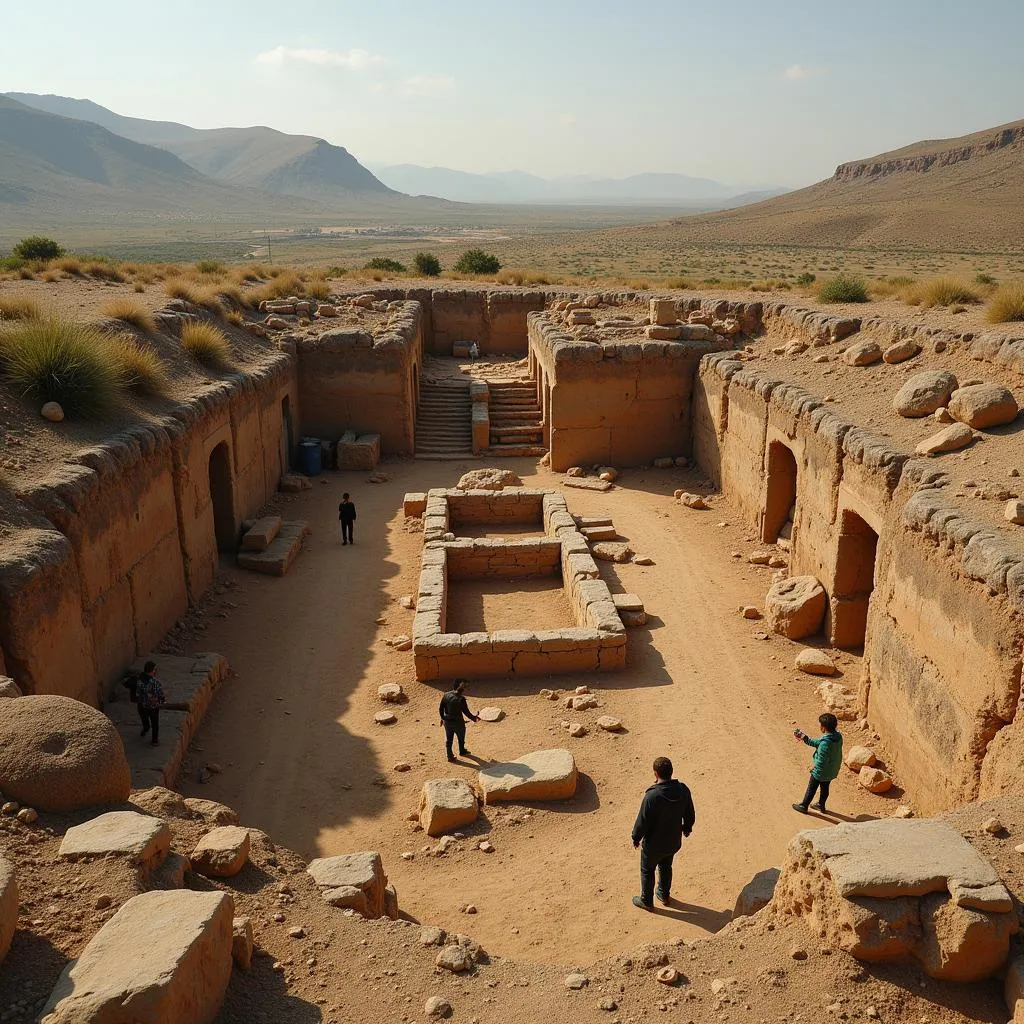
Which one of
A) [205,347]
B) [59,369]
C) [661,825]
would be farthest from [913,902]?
[205,347]

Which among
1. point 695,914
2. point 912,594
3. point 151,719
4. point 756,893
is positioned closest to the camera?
point 756,893

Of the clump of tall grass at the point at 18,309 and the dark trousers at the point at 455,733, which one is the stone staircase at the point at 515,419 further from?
the dark trousers at the point at 455,733

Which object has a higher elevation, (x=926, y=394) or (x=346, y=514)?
(x=926, y=394)

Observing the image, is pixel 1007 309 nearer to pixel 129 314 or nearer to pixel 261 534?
pixel 261 534

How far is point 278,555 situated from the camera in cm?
1253

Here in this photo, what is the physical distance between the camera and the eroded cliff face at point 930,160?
7138 cm

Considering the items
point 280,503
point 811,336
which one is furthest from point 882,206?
point 280,503

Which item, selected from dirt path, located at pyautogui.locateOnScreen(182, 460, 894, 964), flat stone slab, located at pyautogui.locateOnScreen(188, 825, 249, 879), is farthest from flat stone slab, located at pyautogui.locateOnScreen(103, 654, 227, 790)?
flat stone slab, located at pyautogui.locateOnScreen(188, 825, 249, 879)

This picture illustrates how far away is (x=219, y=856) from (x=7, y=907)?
53.8 inches

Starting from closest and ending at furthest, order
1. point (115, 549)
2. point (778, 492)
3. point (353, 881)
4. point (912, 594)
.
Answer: point (353, 881) → point (912, 594) → point (115, 549) → point (778, 492)

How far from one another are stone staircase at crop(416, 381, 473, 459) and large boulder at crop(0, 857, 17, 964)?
15.1 m

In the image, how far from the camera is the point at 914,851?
430cm

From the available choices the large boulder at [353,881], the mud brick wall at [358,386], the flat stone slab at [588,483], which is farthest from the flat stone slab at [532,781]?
the mud brick wall at [358,386]

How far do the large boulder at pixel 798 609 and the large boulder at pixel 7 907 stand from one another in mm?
8509
